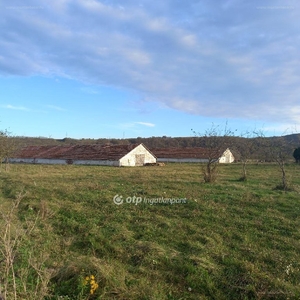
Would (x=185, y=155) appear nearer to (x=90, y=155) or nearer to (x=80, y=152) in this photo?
(x=90, y=155)

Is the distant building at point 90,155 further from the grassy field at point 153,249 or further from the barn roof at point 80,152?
the grassy field at point 153,249

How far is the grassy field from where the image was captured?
14.0 feet

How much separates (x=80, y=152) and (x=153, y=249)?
3785cm

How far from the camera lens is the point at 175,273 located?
501cm

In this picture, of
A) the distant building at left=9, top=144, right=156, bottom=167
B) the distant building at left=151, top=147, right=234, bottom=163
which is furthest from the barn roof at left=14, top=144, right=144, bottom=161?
the distant building at left=151, top=147, right=234, bottom=163

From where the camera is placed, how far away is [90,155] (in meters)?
40.0

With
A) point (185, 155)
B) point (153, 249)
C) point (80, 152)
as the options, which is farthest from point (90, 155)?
point (153, 249)

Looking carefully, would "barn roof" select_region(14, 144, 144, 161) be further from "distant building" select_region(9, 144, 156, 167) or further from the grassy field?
the grassy field

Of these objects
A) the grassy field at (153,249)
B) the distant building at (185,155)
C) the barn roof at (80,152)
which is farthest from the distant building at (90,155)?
the grassy field at (153,249)

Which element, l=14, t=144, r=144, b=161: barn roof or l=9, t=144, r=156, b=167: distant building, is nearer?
l=9, t=144, r=156, b=167: distant building

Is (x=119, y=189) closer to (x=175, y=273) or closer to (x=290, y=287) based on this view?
(x=175, y=273)

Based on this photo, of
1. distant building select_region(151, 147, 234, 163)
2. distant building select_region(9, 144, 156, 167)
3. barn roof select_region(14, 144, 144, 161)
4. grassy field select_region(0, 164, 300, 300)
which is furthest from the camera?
distant building select_region(151, 147, 234, 163)

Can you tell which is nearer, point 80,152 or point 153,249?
point 153,249

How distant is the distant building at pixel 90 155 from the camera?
1489 inches
